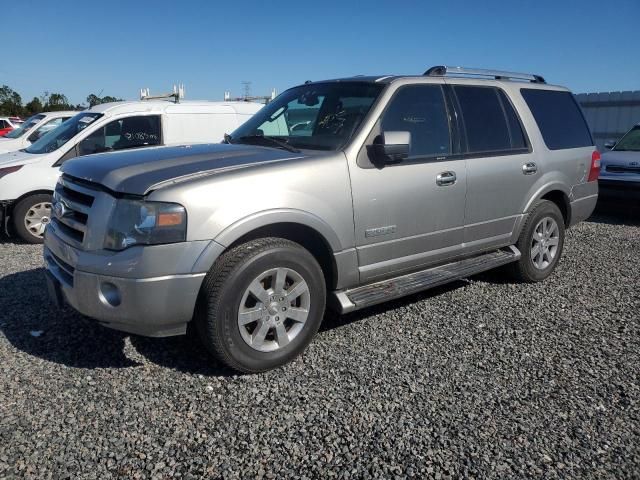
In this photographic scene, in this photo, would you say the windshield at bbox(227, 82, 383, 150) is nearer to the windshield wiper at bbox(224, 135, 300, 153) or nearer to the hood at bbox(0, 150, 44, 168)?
the windshield wiper at bbox(224, 135, 300, 153)

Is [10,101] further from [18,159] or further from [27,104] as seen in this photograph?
[18,159]

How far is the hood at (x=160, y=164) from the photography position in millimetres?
3115

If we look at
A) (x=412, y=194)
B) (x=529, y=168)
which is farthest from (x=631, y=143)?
(x=412, y=194)

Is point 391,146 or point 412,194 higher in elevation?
point 391,146

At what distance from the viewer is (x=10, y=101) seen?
43938 mm

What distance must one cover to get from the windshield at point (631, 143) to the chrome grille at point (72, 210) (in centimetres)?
948

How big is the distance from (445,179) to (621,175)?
6.44 metres

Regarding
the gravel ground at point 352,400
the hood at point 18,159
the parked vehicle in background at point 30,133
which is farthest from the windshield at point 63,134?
the parked vehicle in background at point 30,133

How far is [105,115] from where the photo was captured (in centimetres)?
786

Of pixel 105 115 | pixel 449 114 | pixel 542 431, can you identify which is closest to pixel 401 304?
pixel 449 114

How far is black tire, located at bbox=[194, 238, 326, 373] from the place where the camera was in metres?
3.15

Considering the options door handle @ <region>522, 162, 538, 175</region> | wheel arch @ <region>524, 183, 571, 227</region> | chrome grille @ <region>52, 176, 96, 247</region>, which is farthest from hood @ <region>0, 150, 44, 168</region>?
wheel arch @ <region>524, 183, 571, 227</region>

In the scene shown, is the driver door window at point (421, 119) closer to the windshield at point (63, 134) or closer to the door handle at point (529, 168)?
the door handle at point (529, 168)

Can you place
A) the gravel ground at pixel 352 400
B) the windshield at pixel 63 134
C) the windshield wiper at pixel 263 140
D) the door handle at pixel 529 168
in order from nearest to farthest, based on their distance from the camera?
the gravel ground at pixel 352 400 < the windshield wiper at pixel 263 140 < the door handle at pixel 529 168 < the windshield at pixel 63 134
